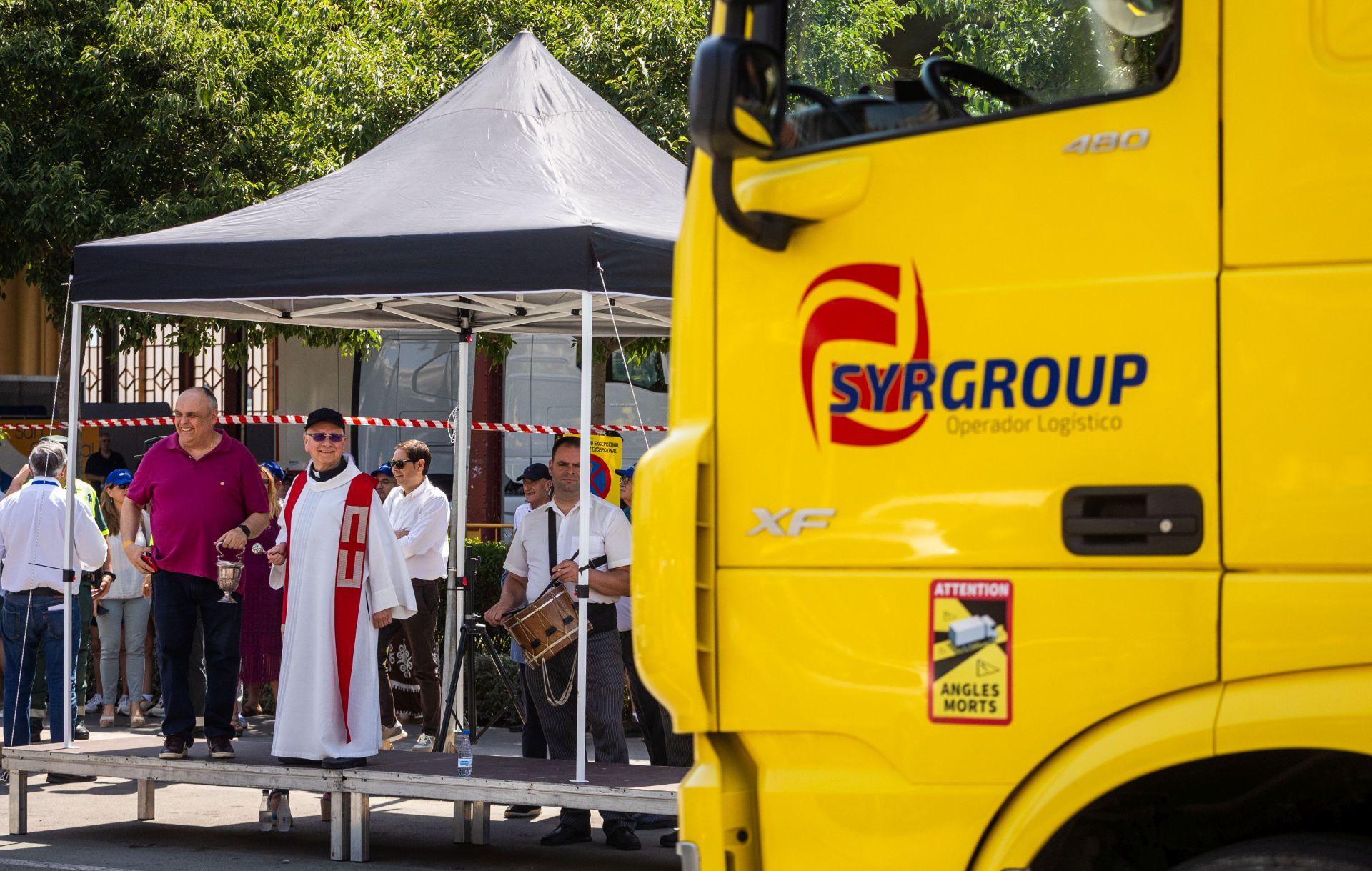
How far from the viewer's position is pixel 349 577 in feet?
26.0

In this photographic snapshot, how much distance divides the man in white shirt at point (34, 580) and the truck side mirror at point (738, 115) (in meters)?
7.05

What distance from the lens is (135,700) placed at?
39.6 ft

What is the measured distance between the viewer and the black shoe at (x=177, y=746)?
8125mm

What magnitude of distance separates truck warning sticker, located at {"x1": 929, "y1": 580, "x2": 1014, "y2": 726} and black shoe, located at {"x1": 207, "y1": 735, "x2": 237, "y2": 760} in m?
5.69

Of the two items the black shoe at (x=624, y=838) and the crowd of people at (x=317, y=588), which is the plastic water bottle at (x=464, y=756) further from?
the black shoe at (x=624, y=838)

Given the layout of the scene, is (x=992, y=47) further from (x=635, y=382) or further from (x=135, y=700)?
(x=635, y=382)

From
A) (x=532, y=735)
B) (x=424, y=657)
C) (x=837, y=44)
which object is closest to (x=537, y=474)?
(x=532, y=735)

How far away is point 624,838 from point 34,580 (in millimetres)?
4099

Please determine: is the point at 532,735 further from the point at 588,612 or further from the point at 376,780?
the point at 376,780

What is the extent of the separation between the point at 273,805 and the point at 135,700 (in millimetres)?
4081

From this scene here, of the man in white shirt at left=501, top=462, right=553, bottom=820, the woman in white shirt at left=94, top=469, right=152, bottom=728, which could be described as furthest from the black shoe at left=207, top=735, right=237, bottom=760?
the woman in white shirt at left=94, top=469, right=152, bottom=728

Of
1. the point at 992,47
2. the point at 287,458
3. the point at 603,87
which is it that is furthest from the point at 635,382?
the point at 992,47

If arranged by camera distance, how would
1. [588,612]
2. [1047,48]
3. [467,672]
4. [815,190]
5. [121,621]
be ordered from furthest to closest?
[121,621]
[467,672]
[588,612]
[1047,48]
[815,190]

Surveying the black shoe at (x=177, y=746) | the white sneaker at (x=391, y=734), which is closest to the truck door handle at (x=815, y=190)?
the black shoe at (x=177, y=746)
